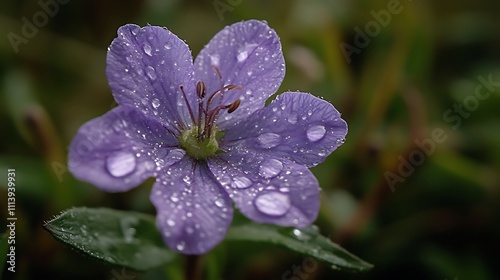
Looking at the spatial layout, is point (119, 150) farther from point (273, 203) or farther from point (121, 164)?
point (273, 203)

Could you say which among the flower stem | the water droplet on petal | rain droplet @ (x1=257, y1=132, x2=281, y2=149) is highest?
rain droplet @ (x1=257, y1=132, x2=281, y2=149)

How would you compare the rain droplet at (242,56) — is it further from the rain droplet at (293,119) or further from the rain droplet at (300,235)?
the rain droplet at (300,235)

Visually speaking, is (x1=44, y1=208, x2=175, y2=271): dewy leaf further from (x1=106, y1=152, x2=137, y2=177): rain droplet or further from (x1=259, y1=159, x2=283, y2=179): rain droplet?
(x1=259, y1=159, x2=283, y2=179): rain droplet

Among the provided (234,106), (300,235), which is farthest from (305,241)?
(234,106)

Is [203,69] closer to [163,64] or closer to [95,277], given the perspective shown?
[163,64]

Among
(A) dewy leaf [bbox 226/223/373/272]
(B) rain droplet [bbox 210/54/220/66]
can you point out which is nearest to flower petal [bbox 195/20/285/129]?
(B) rain droplet [bbox 210/54/220/66]

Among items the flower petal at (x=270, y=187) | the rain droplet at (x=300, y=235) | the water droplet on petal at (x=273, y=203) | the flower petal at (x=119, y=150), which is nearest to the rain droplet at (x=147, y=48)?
the flower petal at (x=119, y=150)
